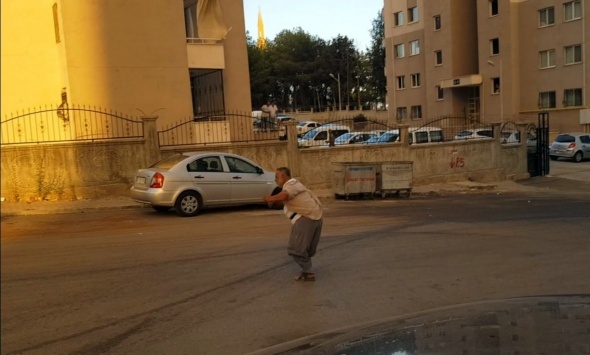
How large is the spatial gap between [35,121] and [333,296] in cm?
1363

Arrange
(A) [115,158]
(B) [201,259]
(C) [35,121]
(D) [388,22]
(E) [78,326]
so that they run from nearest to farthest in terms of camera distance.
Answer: (E) [78,326]
(B) [201,259]
(A) [115,158]
(C) [35,121]
(D) [388,22]

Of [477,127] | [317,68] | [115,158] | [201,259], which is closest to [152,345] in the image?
[201,259]

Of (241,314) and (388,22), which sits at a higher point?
(388,22)

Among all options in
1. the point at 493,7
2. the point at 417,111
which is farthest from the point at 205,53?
the point at 417,111

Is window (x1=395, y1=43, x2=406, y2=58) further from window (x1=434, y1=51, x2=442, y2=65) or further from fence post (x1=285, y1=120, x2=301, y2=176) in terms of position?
fence post (x1=285, y1=120, x2=301, y2=176)

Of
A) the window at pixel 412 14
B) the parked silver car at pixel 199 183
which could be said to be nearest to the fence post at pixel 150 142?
the parked silver car at pixel 199 183

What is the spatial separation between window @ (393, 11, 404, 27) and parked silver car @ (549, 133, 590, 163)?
27933 millimetres

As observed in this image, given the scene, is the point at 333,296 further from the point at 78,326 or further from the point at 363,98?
the point at 363,98

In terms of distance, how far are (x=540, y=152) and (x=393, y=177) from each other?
1066cm

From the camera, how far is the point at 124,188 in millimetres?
15836

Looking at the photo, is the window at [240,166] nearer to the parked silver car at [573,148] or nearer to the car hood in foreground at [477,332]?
the car hood in foreground at [477,332]

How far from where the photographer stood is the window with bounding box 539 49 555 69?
43.0 m

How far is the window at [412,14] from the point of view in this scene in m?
54.6

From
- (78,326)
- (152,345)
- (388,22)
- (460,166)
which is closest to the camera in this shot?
(152,345)
